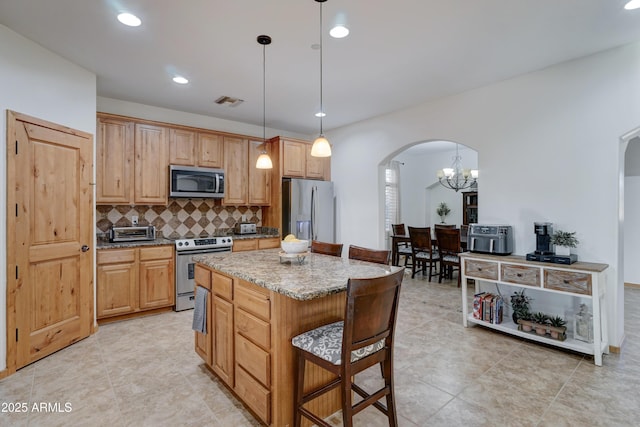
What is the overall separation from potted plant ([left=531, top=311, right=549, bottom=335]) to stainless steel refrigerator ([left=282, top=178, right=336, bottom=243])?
9.83ft

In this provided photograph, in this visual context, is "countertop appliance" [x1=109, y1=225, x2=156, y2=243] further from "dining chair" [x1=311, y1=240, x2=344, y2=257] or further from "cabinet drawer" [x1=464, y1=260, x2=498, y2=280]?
"cabinet drawer" [x1=464, y1=260, x2=498, y2=280]

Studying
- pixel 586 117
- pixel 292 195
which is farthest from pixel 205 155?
pixel 586 117

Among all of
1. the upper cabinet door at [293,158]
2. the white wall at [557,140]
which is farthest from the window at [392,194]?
the white wall at [557,140]

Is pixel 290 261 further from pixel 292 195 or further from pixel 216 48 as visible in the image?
pixel 292 195

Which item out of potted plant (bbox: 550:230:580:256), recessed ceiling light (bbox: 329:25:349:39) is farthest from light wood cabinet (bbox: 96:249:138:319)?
potted plant (bbox: 550:230:580:256)

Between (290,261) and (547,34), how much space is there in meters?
2.83

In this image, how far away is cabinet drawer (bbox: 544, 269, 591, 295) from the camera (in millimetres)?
2715

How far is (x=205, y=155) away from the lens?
459 centimetres

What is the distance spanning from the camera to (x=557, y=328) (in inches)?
117

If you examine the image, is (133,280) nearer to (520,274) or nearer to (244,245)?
(244,245)

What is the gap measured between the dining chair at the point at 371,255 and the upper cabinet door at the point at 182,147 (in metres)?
2.88

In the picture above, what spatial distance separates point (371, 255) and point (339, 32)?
1.87 metres

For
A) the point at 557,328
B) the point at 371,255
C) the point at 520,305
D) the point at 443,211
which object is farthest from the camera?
the point at 443,211

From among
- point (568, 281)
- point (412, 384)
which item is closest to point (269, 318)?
point (412, 384)
